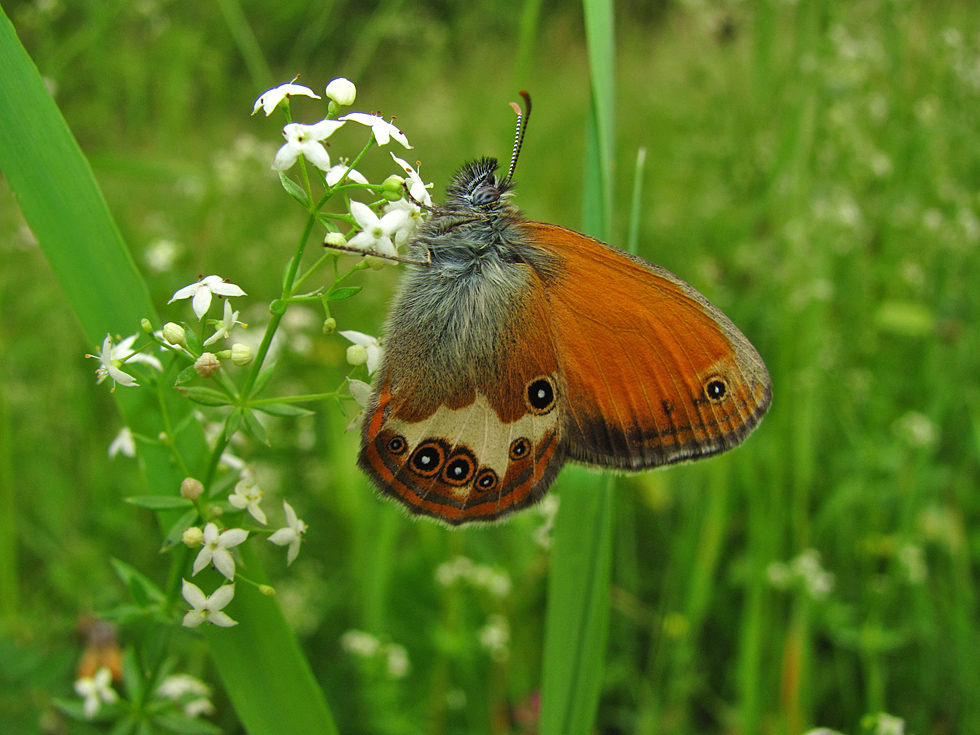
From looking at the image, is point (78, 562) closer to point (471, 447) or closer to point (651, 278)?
point (471, 447)

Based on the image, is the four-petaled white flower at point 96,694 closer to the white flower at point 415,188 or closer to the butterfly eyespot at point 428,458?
the butterfly eyespot at point 428,458

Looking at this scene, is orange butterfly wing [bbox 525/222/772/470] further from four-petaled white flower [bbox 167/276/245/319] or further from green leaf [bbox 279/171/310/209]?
four-petaled white flower [bbox 167/276/245/319]

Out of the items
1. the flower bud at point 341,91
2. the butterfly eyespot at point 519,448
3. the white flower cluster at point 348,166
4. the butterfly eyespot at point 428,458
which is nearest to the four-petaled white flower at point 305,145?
the white flower cluster at point 348,166

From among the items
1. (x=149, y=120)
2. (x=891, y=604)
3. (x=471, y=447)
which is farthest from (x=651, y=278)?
(x=149, y=120)

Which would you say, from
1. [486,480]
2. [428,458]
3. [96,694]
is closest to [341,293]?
[428,458]

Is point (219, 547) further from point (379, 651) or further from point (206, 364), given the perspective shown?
point (379, 651)

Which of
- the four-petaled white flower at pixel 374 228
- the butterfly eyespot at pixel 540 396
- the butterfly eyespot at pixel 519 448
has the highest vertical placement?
the four-petaled white flower at pixel 374 228

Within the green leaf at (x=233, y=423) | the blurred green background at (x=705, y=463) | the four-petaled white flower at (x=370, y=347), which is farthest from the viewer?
the blurred green background at (x=705, y=463)
